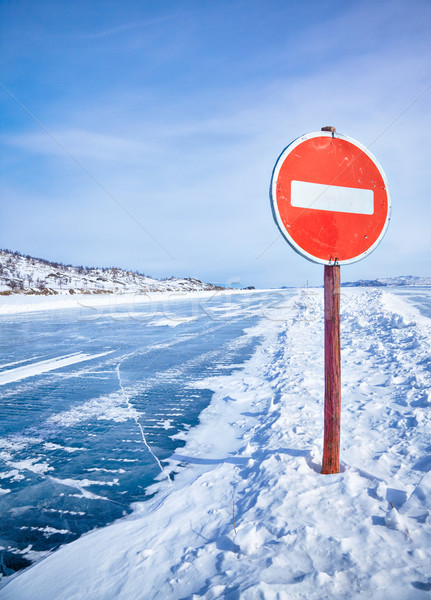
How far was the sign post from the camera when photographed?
218 centimetres

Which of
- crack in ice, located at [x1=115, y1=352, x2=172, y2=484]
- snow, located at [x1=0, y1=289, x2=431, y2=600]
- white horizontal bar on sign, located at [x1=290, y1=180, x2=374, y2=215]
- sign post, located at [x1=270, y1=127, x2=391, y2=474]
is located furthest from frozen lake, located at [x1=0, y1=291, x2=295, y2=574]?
white horizontal bar on sign, located at [x1=290, y1=180, x2=374, y2=215]

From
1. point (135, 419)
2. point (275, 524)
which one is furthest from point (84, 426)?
point (275, 524)

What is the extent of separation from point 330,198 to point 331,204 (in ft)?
0.13

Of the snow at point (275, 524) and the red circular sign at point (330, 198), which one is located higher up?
the red circular sign at point (330, 198)

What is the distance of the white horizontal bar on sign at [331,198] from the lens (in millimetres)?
2193

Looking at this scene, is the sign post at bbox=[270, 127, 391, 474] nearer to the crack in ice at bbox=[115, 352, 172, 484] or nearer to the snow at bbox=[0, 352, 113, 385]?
the crack in ice at bbox=[115, 352, 172, 484]

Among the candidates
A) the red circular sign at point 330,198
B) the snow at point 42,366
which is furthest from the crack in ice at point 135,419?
the red circular sign at point 330,198

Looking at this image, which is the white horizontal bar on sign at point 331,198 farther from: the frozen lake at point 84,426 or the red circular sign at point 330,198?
the frozen lake at point 84,426

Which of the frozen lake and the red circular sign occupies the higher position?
the red circular sign

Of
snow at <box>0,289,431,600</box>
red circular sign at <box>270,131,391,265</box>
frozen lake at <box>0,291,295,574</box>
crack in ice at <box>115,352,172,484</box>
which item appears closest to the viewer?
snow at <box>0,289,431,600</box>

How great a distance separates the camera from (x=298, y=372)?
591cm

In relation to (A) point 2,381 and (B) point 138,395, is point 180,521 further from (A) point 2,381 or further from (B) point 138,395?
(A) point 2,381

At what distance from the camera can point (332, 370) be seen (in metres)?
2.46

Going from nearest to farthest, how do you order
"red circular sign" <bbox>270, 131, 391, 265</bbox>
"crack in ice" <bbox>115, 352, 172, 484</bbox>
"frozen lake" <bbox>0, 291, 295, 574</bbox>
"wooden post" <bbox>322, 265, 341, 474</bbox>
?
"red circular sign" <bbox>270, 131, 391, 265</bbox>, "wooden post" <bbox>322, 265, 341, 474</bbox>, "frozen lake" <bbox>0, 291, 295, 574</bbox>, "crack in ice" <bbox>115, 352, 172, 484</bbox>
